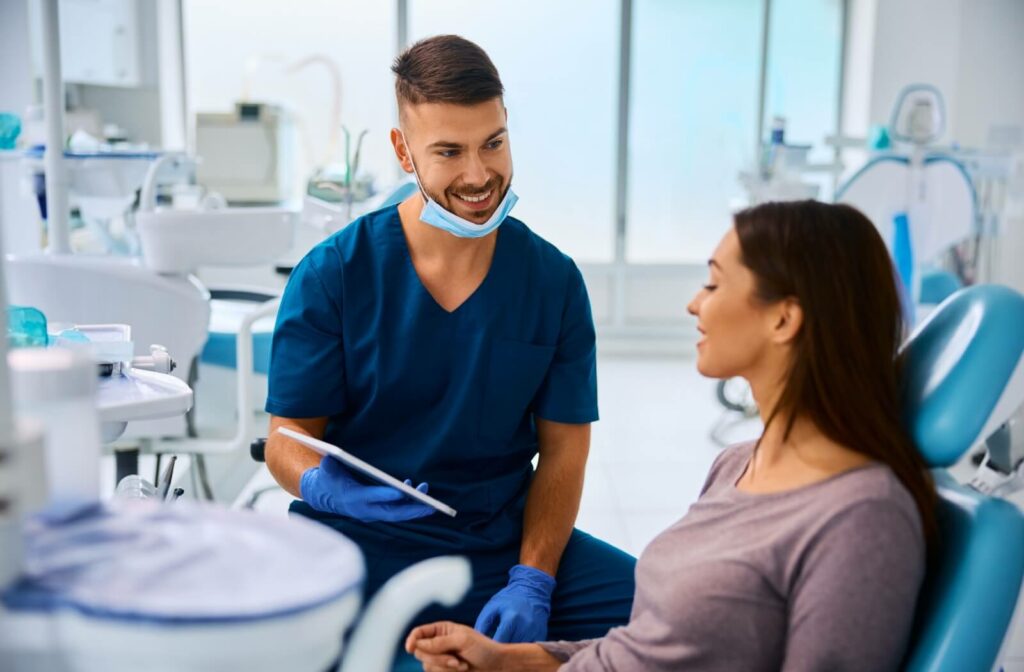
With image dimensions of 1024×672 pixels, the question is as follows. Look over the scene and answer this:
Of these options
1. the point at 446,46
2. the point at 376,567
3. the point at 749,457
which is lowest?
the point at 376,567

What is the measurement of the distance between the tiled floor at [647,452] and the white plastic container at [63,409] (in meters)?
1.88

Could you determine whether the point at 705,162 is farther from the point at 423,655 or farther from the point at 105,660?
the point at 105,660

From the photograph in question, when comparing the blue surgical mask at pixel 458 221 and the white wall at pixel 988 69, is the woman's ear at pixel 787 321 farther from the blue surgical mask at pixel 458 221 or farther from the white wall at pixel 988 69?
the white wall at pixel 988 69

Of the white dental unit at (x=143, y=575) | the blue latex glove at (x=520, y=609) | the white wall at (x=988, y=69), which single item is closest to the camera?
the white dental unit at (x=143, y=575)

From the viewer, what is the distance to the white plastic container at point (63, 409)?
1.68 ft

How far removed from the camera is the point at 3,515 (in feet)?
1.53

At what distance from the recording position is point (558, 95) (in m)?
5.35

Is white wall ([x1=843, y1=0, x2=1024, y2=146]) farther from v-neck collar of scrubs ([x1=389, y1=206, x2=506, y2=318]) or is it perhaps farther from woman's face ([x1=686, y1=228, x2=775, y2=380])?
woman's face ([x1=686, y1=228, x2=775, y2=380])

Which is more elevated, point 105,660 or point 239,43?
point 239,43

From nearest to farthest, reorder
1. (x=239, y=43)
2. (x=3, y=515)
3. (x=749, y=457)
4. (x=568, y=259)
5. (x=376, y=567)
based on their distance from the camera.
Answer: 1. (x=3, y=515)
2. (x=749, y=457)
3. (x=376, y=567)
4. (x=568, y=259)
5. (x=239, y=43)

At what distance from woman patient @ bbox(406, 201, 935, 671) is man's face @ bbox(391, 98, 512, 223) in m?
0.47

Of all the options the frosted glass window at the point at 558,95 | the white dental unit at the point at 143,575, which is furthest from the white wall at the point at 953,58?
the white dental unit at the point at 143,575

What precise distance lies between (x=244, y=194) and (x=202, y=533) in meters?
4.10

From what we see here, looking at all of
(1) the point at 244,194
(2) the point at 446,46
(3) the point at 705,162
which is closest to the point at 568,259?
(2) the point at 446,46
